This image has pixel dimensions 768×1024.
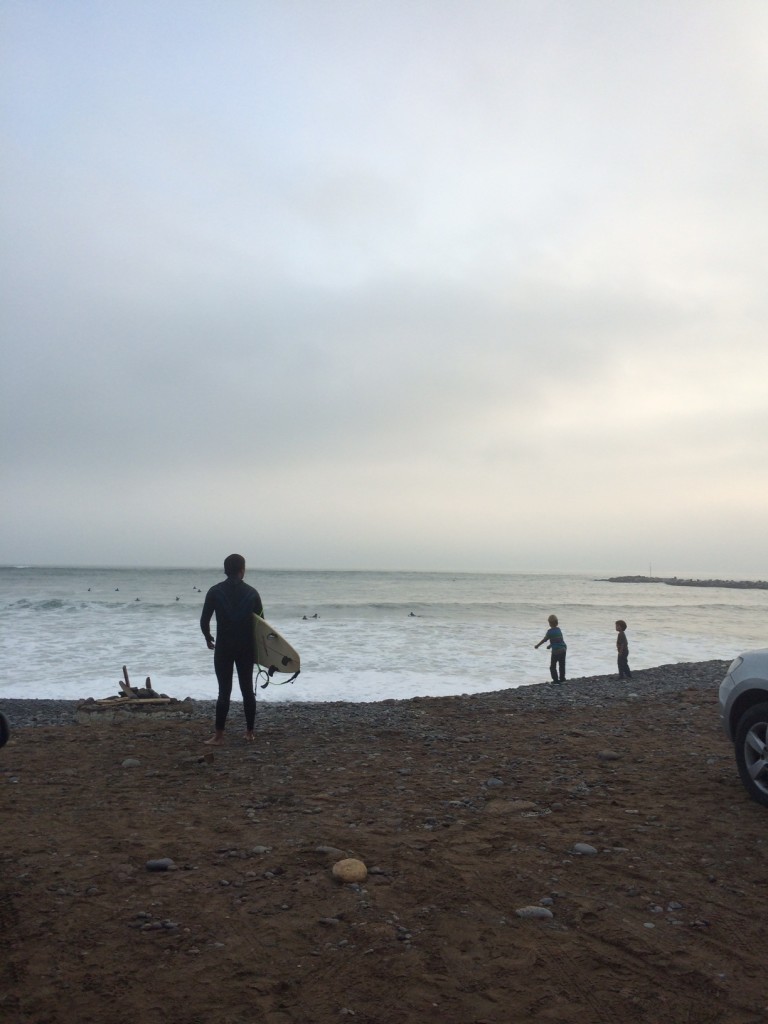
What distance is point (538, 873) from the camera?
4.06 metres

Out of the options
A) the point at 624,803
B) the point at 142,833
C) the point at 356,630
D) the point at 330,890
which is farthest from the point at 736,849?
the point at 356,630

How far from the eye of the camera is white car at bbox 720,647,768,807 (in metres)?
5.12

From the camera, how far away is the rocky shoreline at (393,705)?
1045cm

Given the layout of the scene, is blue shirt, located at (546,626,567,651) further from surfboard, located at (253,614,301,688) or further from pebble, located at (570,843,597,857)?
pebble, located at (570,843,597,857)

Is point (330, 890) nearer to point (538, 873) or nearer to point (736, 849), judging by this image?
point (538, 873)

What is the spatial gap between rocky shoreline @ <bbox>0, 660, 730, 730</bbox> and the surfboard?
1.58m

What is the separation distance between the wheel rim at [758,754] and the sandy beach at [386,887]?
22 centimetres

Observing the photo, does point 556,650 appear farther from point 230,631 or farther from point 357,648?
point 230,631

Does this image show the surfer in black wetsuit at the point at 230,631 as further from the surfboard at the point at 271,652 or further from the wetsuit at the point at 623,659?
the wetsuit at the point at 623,659

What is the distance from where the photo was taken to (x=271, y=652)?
841 cm

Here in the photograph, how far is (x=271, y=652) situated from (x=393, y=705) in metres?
4.28

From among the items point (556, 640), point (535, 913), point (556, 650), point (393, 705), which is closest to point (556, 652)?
point (556, 650)

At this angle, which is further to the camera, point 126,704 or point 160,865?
point 126,704

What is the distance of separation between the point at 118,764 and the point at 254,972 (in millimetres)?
4754
